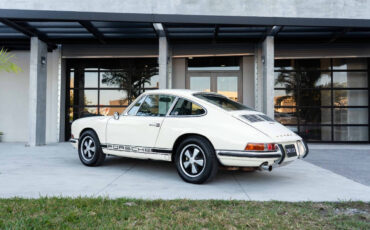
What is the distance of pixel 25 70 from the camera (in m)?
11.9

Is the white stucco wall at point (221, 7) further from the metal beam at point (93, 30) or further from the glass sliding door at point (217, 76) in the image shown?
the glass sliding door at point (217, 76)

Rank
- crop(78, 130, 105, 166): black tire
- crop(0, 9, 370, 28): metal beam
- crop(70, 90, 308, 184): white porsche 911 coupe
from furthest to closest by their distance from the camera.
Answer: crop(0, 9, 370, 28): metal beam
crop(78, 130, 105, 166): black tire
crop(70, 90, 308, 184): white porsche 911 coupe

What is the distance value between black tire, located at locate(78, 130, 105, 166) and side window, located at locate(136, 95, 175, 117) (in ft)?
3.78

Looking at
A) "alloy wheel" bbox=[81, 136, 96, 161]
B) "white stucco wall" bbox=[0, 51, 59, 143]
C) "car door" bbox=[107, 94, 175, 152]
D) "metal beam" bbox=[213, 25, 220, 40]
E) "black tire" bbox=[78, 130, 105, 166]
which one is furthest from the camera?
"white stucco wall" bbox=[0, 51, 59, 143]

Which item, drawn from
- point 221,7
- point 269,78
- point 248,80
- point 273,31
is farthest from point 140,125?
point 248,80

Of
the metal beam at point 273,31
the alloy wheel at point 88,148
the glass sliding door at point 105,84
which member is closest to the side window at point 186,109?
the alloy wheel at point 88,148

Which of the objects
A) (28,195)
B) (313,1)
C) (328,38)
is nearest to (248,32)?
(313,1)

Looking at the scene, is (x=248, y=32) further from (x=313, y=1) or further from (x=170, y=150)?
(x=170, y=150)

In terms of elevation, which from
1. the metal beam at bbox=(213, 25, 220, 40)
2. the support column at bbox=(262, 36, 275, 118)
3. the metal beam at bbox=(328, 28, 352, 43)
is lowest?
the support column at bbox=(262, 36, 275, 118)

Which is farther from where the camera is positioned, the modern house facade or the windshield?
the modern house facade

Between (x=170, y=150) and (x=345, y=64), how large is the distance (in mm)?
9692

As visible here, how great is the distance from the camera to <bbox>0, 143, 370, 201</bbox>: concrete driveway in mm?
4051

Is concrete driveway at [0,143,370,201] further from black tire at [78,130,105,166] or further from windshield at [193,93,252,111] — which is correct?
windshield at [193,93,252,111]

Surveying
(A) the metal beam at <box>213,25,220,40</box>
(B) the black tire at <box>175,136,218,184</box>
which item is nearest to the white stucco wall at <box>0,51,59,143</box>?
(A) the metal beam at <box>213,25,220,40</box>
